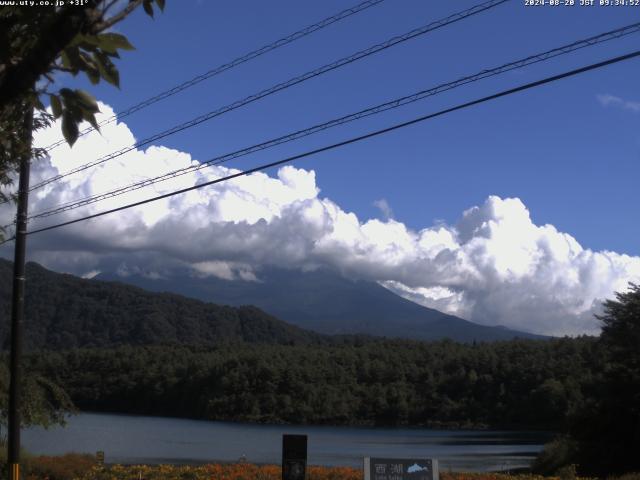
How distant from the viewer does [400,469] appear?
12.6 m

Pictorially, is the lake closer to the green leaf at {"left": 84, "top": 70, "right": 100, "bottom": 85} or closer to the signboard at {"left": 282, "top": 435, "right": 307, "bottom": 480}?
the signboard at {"left": 282, "top": 435, "right": 307, "bottom": 480}

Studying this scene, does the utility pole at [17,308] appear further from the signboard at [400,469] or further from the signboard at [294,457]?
the signboard at [400,469]

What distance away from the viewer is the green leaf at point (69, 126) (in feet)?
10.5

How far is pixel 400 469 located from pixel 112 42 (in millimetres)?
10642

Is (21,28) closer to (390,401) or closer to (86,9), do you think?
(86,9)

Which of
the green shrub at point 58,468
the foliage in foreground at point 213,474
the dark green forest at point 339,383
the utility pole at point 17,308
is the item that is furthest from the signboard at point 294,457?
the dark green forest at point 339,383

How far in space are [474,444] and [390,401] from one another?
41202 millimetres

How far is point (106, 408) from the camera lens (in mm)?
105250

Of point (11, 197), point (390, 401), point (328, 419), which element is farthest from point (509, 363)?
point (11, 197)

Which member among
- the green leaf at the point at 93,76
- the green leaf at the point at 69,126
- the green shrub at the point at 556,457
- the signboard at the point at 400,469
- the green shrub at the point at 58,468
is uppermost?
the green leaf at the point at 93,76

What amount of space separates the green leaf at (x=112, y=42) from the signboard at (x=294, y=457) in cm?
961

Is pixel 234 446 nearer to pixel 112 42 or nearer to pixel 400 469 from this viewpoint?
pixel 400 469

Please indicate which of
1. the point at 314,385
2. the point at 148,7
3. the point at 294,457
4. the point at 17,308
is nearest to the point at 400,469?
the point at 294,457

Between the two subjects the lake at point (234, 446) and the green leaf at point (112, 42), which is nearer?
the green leaf at point (112, 42)
